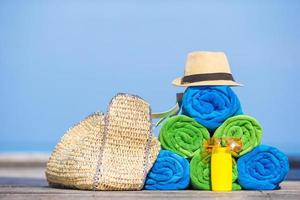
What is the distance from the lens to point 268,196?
447cm

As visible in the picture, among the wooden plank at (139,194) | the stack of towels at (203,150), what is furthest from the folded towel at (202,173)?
the wooden plank at (139,194)

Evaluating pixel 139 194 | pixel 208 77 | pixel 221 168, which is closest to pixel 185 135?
pixel 221 168

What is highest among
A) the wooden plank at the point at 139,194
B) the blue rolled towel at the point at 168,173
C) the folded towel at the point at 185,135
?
the folded towel at the point at 185,135

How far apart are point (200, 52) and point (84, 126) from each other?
785 millimetres

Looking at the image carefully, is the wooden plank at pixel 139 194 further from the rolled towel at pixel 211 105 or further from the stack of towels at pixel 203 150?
the rolled towel at pixel 211 105

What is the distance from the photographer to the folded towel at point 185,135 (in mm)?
4926

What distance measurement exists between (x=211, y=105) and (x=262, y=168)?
0.44 meters

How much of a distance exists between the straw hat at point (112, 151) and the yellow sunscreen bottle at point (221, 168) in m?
0.31

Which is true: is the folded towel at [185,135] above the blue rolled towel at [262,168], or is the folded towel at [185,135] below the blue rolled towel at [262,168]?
above

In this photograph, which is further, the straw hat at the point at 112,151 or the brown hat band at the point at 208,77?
the brown hat band at the point at 208,77

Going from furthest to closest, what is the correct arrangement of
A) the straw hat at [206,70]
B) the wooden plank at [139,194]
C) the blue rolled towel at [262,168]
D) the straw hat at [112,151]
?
the straw hat at [206,70] < the blue rolled towel at [262,168] < the straw hat at [112,151] < the wooden plank at [139,194]

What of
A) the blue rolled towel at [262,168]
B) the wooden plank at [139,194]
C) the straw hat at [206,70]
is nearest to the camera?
the wooden plank at [139,194]

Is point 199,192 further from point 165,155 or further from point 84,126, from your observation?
point 84,126

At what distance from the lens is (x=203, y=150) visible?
193 inches
